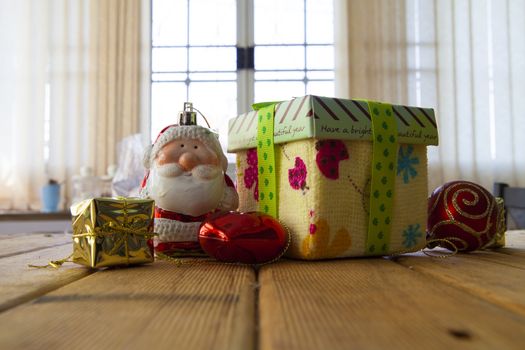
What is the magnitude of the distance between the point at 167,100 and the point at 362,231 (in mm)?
2259

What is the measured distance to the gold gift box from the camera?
56 cm

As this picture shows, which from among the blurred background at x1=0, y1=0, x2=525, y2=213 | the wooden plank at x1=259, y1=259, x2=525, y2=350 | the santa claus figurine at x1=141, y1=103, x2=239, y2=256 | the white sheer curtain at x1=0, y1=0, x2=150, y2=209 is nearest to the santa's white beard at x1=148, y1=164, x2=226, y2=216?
the santa claus figurine at x1=141, y1=103, x2=239, y2=256

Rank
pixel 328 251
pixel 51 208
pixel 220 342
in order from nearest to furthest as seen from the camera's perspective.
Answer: pixel 220 342 → pixel 328 251 → pixel 51 208

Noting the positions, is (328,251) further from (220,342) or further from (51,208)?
(51,208)

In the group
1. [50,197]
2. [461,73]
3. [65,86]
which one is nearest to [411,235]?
[50,197]

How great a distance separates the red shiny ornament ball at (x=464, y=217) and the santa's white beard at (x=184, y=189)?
1.10 feet

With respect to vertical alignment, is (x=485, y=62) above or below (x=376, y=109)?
above

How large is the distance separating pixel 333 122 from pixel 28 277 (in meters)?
0.40

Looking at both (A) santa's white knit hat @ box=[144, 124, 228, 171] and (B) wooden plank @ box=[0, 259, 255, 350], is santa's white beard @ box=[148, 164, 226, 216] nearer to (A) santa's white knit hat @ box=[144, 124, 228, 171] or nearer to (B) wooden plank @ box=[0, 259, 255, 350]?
(A) santa's white knit hat @ box=[144, 124, 228, 171]

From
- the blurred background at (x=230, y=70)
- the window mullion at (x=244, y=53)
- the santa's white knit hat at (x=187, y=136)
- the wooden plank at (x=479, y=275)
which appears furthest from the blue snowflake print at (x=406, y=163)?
the window mullion at (x=244, y=53)

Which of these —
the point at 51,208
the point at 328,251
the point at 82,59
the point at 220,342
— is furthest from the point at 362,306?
the point at 82,59

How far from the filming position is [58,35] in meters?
2.70

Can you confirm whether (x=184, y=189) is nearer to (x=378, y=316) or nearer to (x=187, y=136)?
(x=187, y=136)

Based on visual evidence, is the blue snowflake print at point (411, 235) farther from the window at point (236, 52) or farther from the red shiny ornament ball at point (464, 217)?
the window at point (236, 52)
